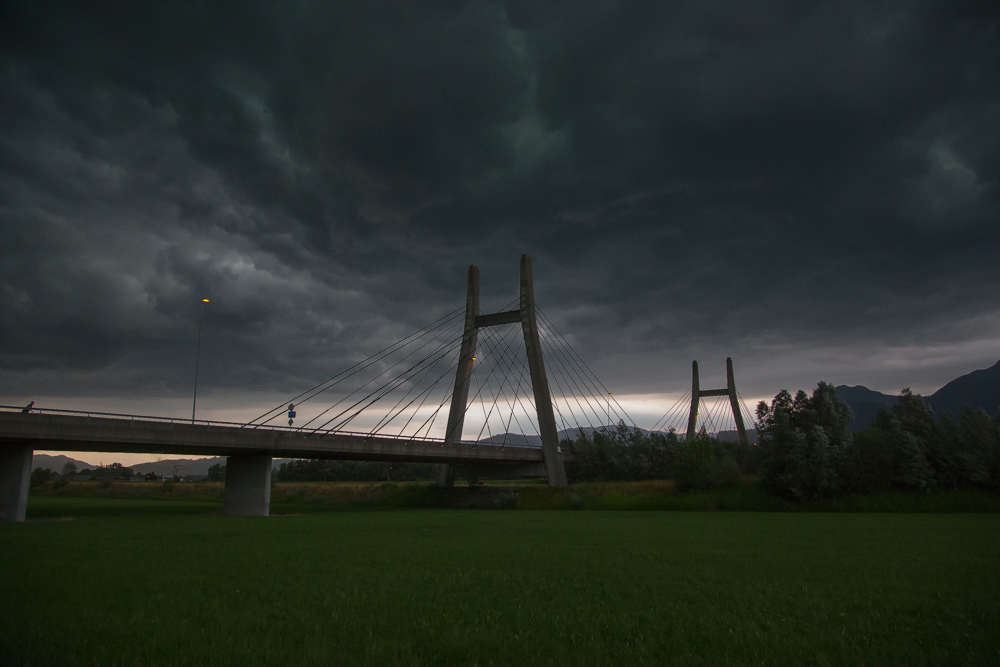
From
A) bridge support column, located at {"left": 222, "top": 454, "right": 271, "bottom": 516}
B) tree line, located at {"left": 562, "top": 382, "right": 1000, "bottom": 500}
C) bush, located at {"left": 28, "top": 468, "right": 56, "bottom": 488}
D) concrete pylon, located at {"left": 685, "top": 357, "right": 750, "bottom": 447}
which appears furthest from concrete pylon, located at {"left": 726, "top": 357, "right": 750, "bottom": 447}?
bush, located at {"left": 28, "top": 468, "right": 56, "bottom": 488}

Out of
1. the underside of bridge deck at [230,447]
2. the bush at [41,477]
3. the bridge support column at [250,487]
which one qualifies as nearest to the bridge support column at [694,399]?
the underside of bridge deck at [230,447]

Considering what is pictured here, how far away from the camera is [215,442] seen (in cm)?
3959

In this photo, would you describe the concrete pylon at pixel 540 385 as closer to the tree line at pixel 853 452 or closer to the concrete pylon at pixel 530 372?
the concrete pylon at pixel 530 372

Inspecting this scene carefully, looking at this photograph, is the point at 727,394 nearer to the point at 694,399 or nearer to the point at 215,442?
the point at 694,399

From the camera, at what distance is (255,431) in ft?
137

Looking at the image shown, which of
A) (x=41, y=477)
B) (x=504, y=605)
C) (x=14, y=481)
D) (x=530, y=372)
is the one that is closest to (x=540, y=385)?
(x=530, y=372)

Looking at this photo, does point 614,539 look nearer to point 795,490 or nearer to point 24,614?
point 24,614

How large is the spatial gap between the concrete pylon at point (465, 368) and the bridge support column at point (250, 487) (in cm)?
1718

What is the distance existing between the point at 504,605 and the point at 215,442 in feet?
Answer: 118

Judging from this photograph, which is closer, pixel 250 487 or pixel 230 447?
pixel 230 447

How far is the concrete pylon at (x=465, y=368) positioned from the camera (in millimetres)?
57219

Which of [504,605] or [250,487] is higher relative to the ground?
[250,487]

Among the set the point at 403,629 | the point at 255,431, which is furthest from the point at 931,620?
the point at 255,431

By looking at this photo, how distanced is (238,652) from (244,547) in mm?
13133
